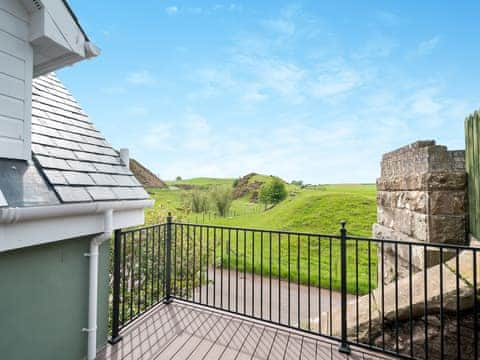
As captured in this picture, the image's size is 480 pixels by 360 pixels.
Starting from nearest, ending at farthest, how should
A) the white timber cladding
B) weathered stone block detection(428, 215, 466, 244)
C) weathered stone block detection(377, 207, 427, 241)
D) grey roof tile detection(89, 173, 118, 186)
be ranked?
the white timber cladding < grey roof tile detection(89, 173, 118, 186) < weathered stone block detection(428, 215, 466, 244) < weathered stone block detection(377, 207, 427, 241)

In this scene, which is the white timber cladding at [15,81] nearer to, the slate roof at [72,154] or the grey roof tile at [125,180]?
the slate roof at [72,154]

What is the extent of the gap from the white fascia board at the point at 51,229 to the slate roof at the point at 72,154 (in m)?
0.17

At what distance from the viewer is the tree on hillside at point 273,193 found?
69.0ft

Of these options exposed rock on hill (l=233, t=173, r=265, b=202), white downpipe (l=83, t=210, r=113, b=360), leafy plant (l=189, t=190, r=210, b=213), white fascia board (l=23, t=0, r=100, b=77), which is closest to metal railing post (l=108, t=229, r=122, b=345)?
white downpipe (l=83, t=210, r=113, b=360)

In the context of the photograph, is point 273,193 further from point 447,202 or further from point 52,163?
point 52,163

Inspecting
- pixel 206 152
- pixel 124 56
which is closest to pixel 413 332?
pixel 124 56

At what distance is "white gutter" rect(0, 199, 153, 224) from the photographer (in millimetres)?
1393

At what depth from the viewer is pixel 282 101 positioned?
12.4m

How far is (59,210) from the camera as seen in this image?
1683 mm

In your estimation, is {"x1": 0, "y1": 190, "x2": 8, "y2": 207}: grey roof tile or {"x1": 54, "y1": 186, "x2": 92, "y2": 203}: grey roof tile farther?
{"x1": 54, "y1": 186, "x2": 92, "y2": 203}: grey roof tile

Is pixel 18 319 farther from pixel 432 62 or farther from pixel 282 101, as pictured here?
pixel 282 101

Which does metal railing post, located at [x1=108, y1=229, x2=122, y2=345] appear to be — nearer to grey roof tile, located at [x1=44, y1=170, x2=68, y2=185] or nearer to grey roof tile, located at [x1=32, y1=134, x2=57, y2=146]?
grey roof tile, located at [x1=44, y1=170, x2=68, y2=185]

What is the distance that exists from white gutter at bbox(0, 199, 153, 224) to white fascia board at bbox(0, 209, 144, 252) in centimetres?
5

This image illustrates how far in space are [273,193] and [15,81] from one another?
65.3ft
